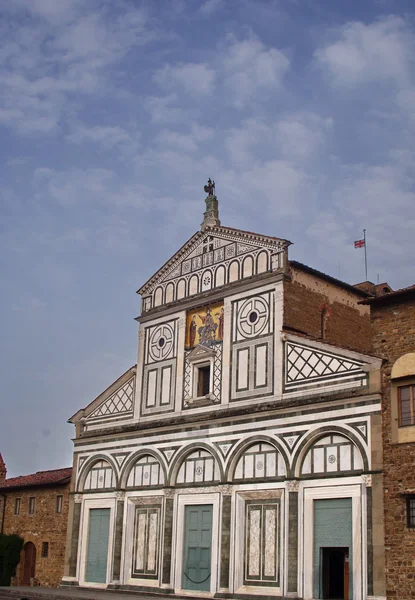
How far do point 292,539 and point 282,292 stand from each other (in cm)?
786

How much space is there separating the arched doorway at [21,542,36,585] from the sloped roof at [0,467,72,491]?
258 cm

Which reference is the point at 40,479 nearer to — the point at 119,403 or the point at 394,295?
the point at 119,403

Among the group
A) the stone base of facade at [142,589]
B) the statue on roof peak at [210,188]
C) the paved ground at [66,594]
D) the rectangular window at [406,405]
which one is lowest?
the paved ground at [66,594]

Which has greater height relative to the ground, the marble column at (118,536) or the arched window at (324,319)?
the arched window at (324,319)

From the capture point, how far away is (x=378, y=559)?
66.7 feet

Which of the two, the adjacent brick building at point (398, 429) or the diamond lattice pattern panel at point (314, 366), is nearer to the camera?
the adjacent brick building at point (398, 429)

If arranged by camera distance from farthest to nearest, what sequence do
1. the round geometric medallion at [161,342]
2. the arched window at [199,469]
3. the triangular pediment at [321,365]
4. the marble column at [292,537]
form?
1. the round geometric medallion at [161,342]
2. the arched window at [199,469]
3. the marble column at [292,537]
4. the triangular pediment at [321,365]

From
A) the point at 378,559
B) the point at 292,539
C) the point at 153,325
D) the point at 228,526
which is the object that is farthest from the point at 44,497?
the point at 378,559

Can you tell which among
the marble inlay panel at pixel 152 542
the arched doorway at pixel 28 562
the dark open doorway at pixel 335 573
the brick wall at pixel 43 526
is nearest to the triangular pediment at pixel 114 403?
the brick wall at pixel 43 526

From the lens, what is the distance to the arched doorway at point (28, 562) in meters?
33.0

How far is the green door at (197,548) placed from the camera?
25294 mm

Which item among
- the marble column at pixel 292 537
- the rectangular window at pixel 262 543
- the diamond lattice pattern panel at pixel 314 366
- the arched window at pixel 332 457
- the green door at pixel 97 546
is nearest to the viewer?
the arched window at pixel 332 457

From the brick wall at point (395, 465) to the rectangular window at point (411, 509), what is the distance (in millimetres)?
103

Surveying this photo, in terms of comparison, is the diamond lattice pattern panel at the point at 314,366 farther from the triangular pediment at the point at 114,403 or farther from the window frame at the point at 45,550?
the window frame at the point at 45,550
